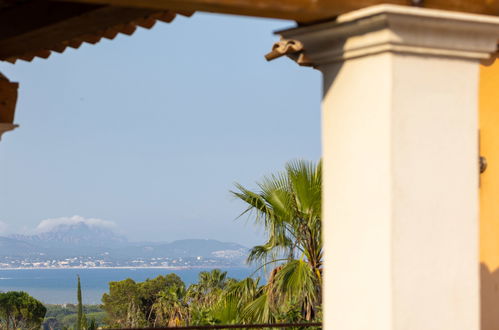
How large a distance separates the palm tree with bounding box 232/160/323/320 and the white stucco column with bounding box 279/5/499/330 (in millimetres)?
7581

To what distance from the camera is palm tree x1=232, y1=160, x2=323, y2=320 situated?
11.5 m

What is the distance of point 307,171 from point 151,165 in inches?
5702

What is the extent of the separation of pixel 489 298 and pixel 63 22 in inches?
148

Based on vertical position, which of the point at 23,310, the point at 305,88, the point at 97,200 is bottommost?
the point at 23,310

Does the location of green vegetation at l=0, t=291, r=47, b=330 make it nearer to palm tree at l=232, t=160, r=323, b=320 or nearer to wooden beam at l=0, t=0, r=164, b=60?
palm tree at l=232, t=160, r=323, b=320

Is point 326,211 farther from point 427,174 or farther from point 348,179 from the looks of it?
point 427,174

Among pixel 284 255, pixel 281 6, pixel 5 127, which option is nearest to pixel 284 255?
pixel 284 255

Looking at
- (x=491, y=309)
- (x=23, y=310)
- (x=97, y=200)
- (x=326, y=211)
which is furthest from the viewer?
(x=97, y=200)

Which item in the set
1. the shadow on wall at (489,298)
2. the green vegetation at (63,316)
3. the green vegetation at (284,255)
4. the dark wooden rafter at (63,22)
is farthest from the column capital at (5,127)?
the green vegetation at (63,316)

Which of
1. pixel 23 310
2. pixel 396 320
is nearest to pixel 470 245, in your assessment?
pixel 396 320

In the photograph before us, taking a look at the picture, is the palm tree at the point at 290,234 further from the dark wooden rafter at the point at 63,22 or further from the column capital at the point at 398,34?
the column capital at the point at 398,34

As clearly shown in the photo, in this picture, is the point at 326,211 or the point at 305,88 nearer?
the point at 326,211

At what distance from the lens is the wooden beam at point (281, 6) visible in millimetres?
3348

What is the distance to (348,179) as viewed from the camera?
386 cm
